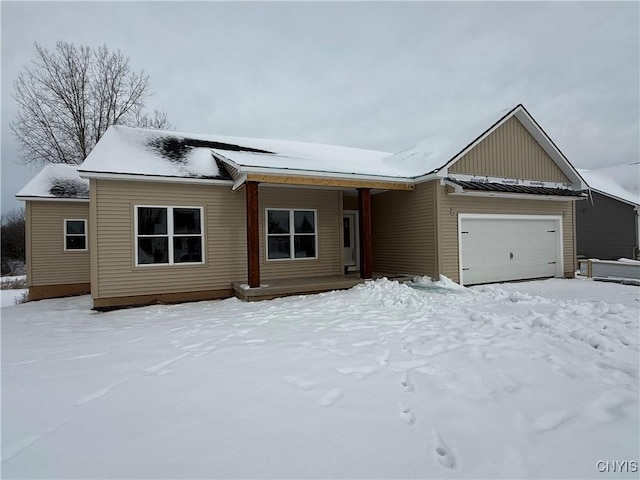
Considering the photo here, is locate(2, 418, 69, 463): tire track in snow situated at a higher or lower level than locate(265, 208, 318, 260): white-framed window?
lower

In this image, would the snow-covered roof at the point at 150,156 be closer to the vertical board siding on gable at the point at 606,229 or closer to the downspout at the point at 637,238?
the vertical board siding on gable at the point at 606,229

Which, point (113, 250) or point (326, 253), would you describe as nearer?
point (113, 250)

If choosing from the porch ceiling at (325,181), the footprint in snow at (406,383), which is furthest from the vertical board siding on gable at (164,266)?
the footprint in snow at (406,383)

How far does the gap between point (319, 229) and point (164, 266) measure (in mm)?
4671

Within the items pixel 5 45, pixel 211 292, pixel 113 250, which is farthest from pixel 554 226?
pixel 5 45

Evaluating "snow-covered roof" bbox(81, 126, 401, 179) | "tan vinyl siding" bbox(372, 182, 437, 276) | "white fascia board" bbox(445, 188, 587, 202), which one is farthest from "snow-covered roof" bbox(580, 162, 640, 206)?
"snow-covered roof" bbox(81, 126, 401, 179)

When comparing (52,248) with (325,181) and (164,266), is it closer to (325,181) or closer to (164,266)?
(164,266)

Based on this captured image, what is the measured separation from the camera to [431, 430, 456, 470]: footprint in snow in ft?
7.17

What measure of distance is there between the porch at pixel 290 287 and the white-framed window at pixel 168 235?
5.25ft

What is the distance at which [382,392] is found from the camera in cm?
318

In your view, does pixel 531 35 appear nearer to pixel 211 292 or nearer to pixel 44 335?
pixel 211 292

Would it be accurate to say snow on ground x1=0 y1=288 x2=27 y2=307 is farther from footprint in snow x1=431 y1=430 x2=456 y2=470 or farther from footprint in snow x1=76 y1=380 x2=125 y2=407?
footprint in snow x1=431 y1=430 x2=456 y2=470

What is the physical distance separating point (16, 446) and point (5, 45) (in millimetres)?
21290

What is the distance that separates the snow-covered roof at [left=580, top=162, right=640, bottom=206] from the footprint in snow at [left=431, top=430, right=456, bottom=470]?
2128 centimetres
